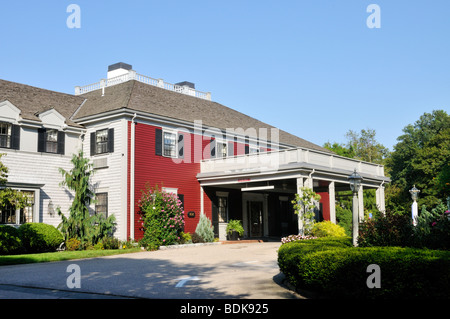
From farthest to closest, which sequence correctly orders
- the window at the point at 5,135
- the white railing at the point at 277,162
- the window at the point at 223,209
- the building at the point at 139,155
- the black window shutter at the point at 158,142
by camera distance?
the window at the point at 223,209, the black window shutter at the point at 158,142, the white railing at the point at 277,162, the building at the point at 139,155, the window at the point at 5,135

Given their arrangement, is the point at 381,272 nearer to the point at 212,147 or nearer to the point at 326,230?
the point at 326,230

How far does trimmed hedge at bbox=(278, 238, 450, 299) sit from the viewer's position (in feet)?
22.7

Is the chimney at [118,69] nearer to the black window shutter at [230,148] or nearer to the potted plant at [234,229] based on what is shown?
the black window shutter at [230,148]

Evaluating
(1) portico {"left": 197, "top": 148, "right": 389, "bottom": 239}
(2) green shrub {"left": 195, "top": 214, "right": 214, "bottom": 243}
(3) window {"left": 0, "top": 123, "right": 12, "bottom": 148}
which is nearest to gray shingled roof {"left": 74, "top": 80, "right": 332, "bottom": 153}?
(1) portico {"left": 197, "top": 148, "right": 389, "bottom": 239}

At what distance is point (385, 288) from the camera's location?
7352 millimetres

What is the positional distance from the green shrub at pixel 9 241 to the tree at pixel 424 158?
25.9 meters

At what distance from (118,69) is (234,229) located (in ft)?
40.0

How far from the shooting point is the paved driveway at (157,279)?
9242 mm

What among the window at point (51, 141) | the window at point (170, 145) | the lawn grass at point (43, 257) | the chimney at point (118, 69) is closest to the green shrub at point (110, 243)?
the lawn grass at point (43, 257)

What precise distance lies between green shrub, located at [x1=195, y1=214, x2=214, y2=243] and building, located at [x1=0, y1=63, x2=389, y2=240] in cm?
62

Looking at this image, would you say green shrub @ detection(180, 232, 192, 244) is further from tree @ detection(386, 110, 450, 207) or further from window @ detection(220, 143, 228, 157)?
tree @ detection(386, 110, 450, 207)

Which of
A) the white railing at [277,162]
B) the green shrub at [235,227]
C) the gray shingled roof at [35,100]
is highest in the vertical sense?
the gray shingled roof at [35,100]
